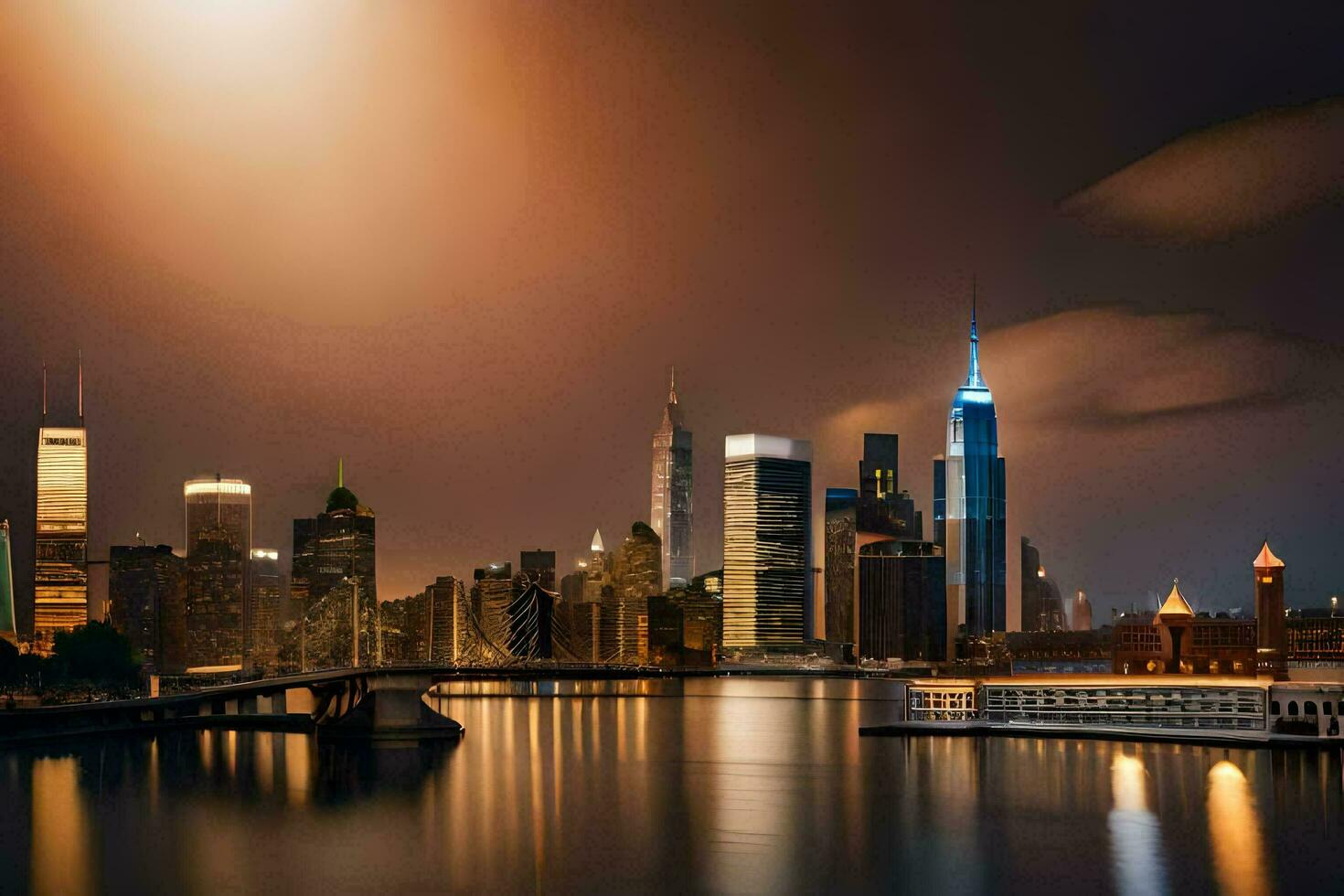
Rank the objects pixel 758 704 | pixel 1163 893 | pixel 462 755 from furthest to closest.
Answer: pixel 758 704
pixel 462 755
pixel 1163 893

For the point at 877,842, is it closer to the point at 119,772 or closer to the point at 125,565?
the point at 119,772

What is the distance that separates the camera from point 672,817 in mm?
24281

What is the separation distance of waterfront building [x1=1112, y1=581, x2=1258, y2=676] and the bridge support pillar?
20.3 meters

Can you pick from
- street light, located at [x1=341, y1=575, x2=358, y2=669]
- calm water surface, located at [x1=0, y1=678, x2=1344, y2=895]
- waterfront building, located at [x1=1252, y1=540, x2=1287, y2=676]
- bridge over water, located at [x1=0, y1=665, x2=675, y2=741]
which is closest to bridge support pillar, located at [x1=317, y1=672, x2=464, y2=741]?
bridge over water, located at [x1=0, y1=665, x2=675, y2=741]

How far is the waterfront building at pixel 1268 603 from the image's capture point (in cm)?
4981

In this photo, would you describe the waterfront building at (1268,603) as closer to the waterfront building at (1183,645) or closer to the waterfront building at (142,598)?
the waterfront building at (1183,645)

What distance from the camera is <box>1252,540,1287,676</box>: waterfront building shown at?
49812mm

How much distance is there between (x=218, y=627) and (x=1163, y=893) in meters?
74.4

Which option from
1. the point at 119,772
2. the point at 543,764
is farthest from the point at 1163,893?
the point at 119,772

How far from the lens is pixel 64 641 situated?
2098 inches

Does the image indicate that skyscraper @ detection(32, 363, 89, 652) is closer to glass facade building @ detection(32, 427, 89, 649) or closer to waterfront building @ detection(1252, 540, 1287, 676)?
glass facade building @ detection(32, 427, 89, 649)

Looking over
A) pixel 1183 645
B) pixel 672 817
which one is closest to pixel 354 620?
pixel 1183 645

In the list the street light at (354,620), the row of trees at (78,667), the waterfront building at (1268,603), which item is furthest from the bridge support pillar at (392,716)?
the waterfront building at (1268,603)

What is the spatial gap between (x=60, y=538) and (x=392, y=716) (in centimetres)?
4027
